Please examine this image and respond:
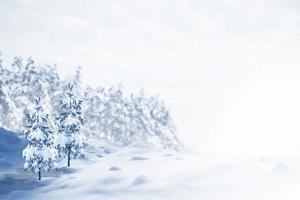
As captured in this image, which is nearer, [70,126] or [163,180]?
[163,180]

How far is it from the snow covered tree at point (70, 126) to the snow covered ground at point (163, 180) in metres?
2.95

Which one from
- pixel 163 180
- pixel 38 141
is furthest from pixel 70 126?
pixel 163 180

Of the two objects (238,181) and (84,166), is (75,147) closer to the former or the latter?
(84,166)

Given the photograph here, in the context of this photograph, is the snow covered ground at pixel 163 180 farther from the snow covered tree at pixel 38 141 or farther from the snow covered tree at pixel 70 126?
the snow covered tree at pixel 70 126

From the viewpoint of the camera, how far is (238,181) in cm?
3859

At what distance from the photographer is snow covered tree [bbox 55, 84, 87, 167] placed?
51.2 meters

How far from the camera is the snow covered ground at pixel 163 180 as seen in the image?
36750 millimetres

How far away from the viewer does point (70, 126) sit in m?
51.1

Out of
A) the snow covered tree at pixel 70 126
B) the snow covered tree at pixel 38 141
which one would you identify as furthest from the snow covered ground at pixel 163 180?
the snow covered tree at pixel 70 126

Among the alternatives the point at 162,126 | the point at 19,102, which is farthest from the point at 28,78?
the point at 162,126

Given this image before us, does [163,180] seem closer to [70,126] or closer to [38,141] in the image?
[38,141]

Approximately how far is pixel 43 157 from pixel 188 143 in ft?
427

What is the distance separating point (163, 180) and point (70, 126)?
42.1ft

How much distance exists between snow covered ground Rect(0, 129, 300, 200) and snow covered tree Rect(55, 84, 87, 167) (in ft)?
9.68
